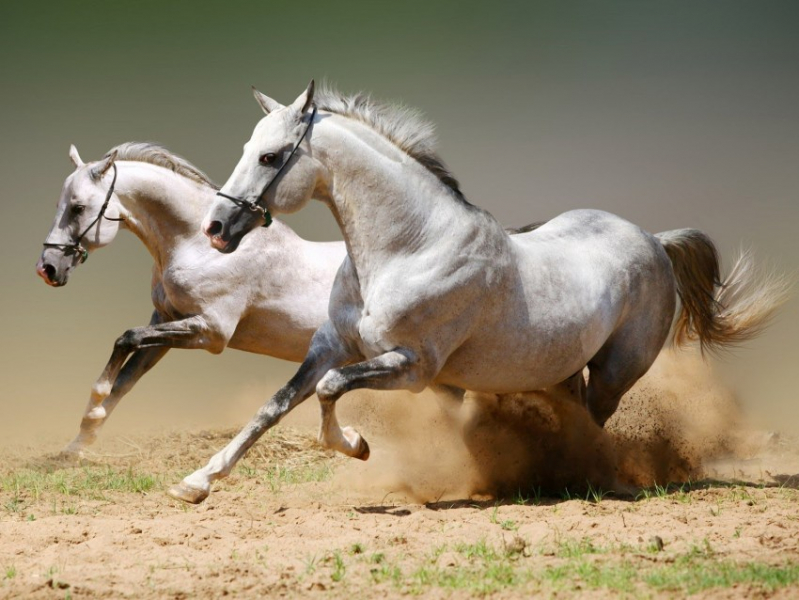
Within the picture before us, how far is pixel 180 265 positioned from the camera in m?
6.64

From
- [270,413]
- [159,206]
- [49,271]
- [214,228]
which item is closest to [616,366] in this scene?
[270,413]

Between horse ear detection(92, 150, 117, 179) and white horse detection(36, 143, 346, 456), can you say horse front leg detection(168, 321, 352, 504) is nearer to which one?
Result: white horse detection(36, 143, 346, 456)

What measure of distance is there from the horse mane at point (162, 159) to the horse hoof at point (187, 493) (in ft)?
8.65

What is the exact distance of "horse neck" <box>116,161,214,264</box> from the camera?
6680 mm

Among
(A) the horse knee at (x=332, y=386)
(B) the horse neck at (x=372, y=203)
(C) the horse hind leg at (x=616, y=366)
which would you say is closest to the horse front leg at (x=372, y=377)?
(A) the horse knee at (x=332, y=386)

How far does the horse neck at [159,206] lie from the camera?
21.9 ft

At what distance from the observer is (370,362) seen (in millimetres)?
4660

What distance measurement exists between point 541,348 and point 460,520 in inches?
40.4

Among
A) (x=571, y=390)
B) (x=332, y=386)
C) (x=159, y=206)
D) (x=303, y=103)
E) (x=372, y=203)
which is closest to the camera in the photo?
(x=332, y=386)

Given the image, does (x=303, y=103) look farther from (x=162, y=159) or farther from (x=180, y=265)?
(x=162, y=159)

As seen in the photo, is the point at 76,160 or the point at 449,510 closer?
the point at 449,510

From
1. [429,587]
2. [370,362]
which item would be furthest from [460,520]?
[429,587]

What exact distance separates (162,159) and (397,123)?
2.34m

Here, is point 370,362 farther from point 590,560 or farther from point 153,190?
point 153,190
